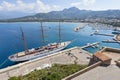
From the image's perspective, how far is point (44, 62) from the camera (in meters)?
33.3

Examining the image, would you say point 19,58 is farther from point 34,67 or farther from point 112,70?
point 112,70

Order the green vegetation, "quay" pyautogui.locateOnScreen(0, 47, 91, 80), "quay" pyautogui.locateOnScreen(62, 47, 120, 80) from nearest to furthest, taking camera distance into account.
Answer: "quay" pyautogui.locateOnScreen(62, 47, 120, 80)
the green vegetation
"quay" pyautogui.locateOnScreen(0, 47, 91, 80)

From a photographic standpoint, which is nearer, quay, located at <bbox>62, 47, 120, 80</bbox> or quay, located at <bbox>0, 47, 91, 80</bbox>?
quay, located at <bbox>62, 47, 120, 80</bbox>

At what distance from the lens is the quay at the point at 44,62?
95.6ft

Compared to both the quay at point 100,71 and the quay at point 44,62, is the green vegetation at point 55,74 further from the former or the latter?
the quay at point 44,62

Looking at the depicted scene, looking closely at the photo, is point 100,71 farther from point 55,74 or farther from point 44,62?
point 44,62

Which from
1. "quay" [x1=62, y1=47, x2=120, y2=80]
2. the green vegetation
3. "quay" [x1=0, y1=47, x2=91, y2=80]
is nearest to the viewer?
"quay" [x1=62, y1=47, x2=120, y2=80]

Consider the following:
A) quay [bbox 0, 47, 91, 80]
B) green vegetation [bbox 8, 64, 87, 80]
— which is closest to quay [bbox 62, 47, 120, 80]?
green vegetation [bbox 8, 64, 87, 80]

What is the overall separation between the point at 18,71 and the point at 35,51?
16569 mm

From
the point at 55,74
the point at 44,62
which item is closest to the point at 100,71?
the point at 55,74

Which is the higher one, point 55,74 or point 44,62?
point 55,74

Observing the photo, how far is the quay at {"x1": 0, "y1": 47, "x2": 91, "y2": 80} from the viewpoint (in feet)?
95.6

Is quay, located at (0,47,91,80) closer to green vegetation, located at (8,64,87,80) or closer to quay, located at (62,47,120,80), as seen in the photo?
green vegetation, located at (8,64,87,80)

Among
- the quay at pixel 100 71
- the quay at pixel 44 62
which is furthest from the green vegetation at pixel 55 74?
the quay at pixel 44 62
